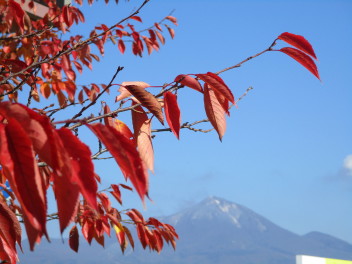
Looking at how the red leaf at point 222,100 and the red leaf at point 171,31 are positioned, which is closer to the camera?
the red leaf at point 222,100

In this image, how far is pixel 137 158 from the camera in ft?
1.80

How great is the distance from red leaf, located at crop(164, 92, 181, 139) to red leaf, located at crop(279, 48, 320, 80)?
0.26 m

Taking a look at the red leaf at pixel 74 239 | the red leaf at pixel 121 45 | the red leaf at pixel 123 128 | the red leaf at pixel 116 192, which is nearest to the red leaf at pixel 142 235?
the red leaf at pixel 116 192

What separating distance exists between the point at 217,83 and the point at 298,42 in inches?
8.2

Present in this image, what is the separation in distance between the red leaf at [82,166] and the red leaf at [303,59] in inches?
Answer: 21.5

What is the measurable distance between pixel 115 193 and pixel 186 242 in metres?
138

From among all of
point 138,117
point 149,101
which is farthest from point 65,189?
point 138,117

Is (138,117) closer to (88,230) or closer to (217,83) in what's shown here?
(217,83)

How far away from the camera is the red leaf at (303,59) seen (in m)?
0.93

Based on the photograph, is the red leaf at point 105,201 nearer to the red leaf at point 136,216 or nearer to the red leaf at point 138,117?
the red leaf at point 136,216

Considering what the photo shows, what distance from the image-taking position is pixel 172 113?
0.90m

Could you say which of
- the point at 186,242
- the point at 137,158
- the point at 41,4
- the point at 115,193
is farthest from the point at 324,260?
the point at 186,242

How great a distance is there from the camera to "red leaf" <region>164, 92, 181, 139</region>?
885 millimetres

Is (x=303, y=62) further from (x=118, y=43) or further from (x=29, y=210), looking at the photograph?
(x=118, y=43)
